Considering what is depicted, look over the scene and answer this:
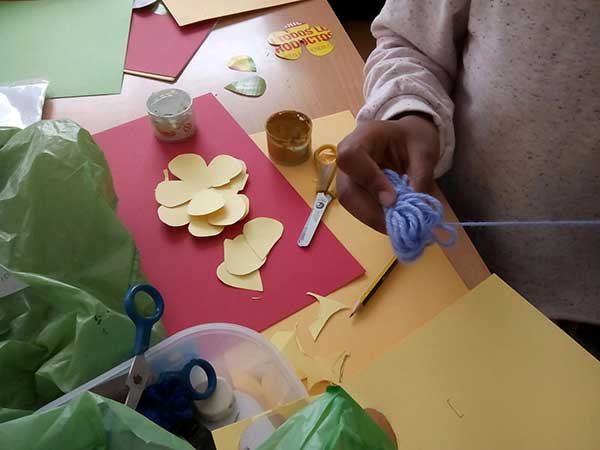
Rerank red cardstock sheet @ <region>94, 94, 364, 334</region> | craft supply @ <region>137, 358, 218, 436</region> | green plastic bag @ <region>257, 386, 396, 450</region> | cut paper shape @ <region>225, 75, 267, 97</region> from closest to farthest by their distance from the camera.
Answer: green plastic bag @ <region>257, 386, 396, 450</region>, craft supply @ <region>137, 358, 218, 436</region>, red cardstock sheet @ <region>94, 94, 364, 334</region>, cut paper shape @ <region>225, 75, 267, 97</region>

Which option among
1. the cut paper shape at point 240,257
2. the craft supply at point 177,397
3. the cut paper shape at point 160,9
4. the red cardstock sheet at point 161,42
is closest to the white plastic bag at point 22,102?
the red cardstock sheet at point 161,42

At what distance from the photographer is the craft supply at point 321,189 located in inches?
24.3

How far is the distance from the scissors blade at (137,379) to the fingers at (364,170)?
26cm

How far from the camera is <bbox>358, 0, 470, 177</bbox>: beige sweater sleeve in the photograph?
61cm

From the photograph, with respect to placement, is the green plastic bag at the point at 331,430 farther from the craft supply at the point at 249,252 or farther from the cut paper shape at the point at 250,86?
the cut paper shape at the point at 250,86

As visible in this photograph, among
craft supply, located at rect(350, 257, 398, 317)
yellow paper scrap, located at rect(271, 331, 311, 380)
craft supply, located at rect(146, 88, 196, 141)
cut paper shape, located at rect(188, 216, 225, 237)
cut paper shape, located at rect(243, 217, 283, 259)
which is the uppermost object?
craft supply, located at rect(146, 88, 196, 141)

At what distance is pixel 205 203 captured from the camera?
0.64 metres

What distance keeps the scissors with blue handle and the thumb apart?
0.72 ft

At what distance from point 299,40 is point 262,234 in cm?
38

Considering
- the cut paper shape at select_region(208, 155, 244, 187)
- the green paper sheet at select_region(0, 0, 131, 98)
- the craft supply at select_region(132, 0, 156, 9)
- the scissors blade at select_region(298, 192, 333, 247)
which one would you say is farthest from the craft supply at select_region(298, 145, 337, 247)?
the craft supply at select_region(132, 0, 156, 9)

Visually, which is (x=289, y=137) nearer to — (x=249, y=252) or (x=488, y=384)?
(x=249, y=252)

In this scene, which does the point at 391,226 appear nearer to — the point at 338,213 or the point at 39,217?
the point at 338,213

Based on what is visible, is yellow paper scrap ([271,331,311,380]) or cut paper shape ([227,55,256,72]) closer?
yellow paper scrap ([271,331,311,380])

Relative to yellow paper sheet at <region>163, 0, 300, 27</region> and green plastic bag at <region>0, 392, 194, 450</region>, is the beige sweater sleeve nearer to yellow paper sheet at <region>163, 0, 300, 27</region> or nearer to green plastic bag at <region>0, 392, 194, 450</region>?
yellow paper sheet at <region>163, 0, 300, 27</region>
